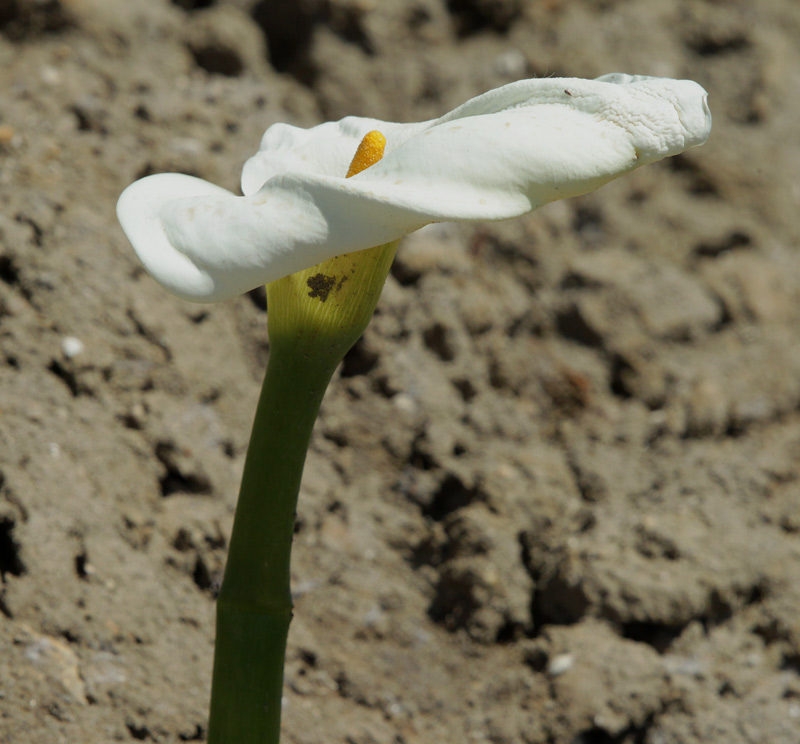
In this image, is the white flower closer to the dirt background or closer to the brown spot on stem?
the brown spot on stem

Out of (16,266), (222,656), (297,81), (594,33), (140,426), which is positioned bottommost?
(222,656)

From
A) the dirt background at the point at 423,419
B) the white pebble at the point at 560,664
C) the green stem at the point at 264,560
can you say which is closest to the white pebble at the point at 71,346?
the dirt background at the point at 423,419

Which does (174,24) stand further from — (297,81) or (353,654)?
(353,654)

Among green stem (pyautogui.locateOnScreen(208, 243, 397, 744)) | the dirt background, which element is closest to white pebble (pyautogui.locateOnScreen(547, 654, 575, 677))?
the dirt background

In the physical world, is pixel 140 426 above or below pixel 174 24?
below

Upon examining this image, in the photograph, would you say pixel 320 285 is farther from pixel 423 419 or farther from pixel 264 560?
pixel 423 419

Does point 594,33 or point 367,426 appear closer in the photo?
point 367,426

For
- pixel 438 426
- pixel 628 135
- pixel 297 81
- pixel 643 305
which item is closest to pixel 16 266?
pixel 438 426
